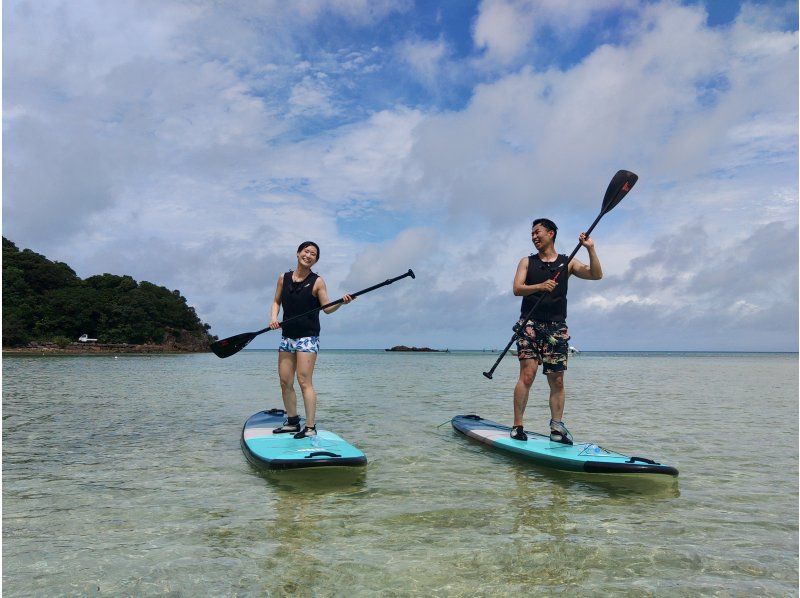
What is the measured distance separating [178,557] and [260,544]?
1.91 feet

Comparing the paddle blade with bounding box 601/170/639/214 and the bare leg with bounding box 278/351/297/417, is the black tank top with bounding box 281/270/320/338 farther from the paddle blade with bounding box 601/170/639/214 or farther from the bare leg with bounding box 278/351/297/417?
the paddle blade with bounding box 601/170/639/214

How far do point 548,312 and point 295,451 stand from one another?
3.80 metres

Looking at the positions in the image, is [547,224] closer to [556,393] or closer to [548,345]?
[548,345]

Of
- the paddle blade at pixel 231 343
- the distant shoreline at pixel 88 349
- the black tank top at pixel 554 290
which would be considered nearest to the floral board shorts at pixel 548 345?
the black tank top at pixel 554 290

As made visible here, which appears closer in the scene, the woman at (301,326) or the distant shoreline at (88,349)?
the woman at (301,326)

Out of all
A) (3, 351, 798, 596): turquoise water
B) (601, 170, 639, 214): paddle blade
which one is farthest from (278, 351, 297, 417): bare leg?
(601, 170, 639, 214): paddle blade

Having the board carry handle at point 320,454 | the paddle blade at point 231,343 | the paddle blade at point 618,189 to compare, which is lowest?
the board carry handle at point 320,454

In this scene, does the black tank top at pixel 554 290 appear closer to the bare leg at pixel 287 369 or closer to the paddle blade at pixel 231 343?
the bare leg at pixel 287 369

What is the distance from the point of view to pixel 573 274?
23.1 feet

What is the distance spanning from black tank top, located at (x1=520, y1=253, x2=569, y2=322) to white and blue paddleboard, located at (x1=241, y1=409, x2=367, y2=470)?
3.08 m

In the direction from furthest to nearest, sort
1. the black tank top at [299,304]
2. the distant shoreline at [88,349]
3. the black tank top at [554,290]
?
the distant shoreline at [88,349] < the black tank top at [299,304] < the black tank top at [554,290]

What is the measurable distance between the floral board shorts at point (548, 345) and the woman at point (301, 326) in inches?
103

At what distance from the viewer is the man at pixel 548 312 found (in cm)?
673

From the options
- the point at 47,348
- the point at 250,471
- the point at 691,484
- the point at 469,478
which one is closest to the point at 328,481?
the point at 250,471
